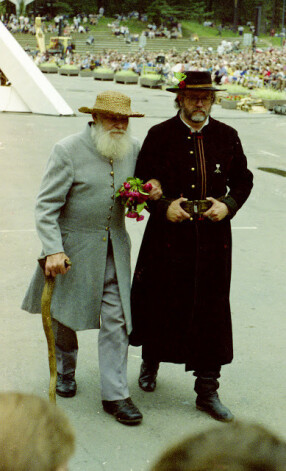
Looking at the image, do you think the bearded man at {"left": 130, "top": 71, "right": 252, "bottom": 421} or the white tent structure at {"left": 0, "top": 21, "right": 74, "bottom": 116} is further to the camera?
the white tent structure at {"left": 0, "top": 21, "right": 74, "bottom": 116}

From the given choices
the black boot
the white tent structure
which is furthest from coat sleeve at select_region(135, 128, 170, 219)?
the white tent structure

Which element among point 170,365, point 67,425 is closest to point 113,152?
point 170,365

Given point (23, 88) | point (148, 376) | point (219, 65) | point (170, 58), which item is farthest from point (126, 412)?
point (170, 58)

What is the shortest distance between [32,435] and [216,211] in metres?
3.00

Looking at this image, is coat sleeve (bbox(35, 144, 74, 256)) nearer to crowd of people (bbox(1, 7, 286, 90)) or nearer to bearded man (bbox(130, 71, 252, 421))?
bearded man (bbox(130, 71, 252, 421))

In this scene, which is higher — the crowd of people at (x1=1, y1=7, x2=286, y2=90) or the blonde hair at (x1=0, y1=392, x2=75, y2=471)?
the blonde hair at (x1=0, y1=392, x2=75, y2=471)

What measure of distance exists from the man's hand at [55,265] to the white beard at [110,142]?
627mm

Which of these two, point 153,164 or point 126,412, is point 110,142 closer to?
point 153,164

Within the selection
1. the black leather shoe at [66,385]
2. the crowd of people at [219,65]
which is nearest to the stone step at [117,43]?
the crowd of people at [219,65]

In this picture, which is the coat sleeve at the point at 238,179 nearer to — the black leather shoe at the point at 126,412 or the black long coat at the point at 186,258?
the black long coat at the point at 186,258

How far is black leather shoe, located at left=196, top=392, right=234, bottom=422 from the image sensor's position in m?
4.27

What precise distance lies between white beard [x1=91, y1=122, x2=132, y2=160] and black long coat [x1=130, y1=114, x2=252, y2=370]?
17 centimetres

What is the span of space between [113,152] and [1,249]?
13.2ft

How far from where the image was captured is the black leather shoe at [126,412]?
4.15m
